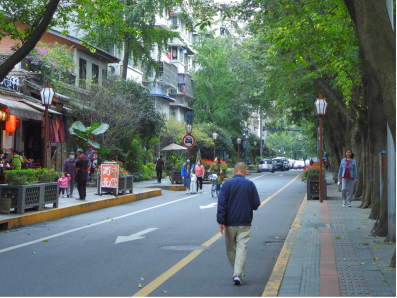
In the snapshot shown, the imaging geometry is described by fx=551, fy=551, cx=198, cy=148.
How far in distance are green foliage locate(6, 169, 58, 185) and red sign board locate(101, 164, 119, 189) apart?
459 cm

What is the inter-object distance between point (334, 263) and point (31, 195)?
31.7 feet

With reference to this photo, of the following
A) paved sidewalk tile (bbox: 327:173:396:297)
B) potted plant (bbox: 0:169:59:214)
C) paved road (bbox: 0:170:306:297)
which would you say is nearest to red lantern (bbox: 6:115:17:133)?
potted plant (bbox: 0:169:59:214)

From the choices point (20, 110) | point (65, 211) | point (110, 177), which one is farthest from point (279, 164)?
point (65, 211)

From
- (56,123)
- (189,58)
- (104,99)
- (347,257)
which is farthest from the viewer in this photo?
(189,58)

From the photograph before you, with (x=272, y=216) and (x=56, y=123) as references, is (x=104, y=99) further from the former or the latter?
(x=272, y=216)

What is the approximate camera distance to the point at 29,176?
15.1m

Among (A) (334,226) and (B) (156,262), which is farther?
(A) (334,226)

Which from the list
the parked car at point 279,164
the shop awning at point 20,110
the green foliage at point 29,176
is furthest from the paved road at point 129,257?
the parked car at point 279,164

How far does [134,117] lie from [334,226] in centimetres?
2143

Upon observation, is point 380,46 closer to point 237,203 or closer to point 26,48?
point 237,203

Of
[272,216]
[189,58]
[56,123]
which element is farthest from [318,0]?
[189,58]

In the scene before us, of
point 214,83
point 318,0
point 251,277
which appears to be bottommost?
point 251,277

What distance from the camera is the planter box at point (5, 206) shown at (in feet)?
46.9

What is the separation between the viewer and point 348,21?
15.4 metres
